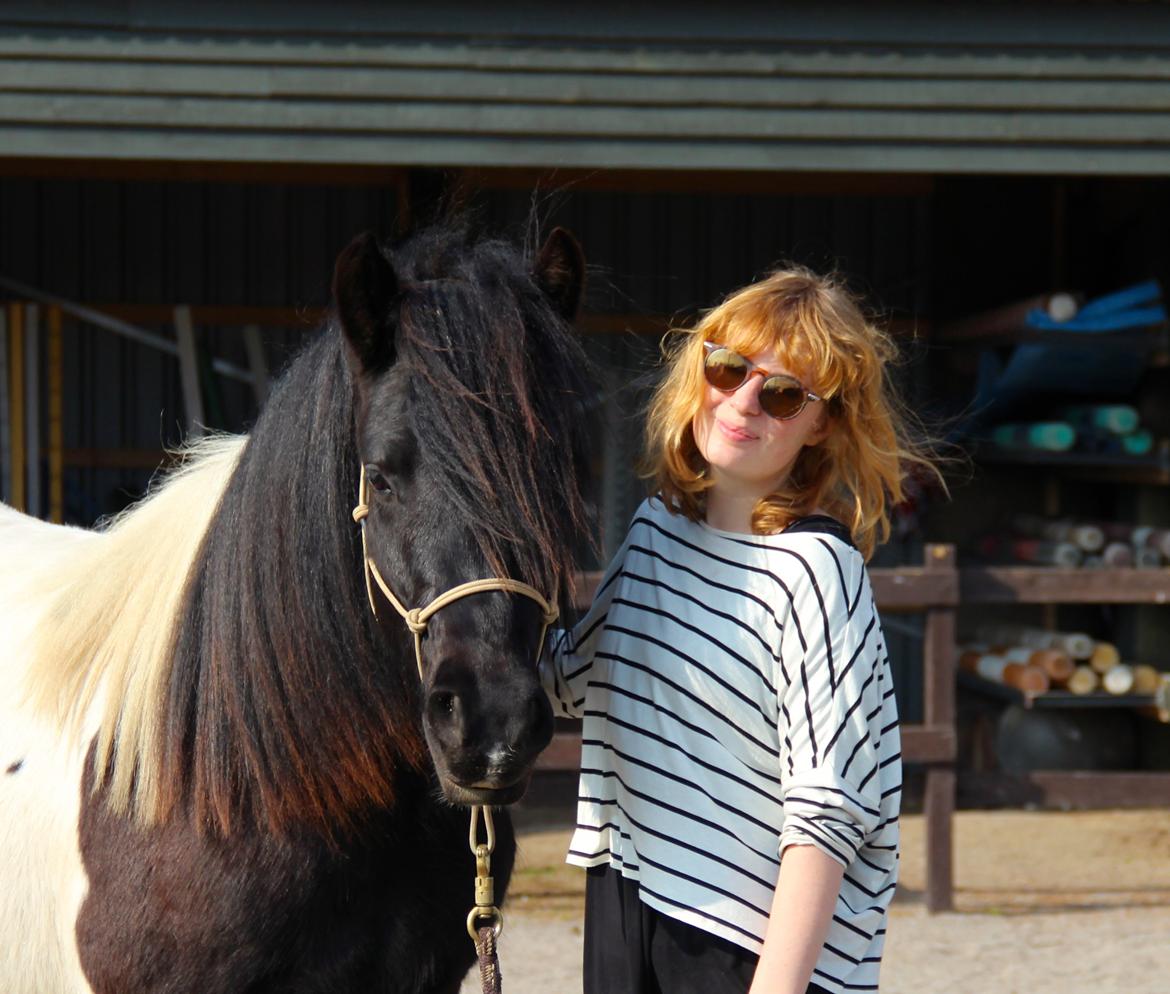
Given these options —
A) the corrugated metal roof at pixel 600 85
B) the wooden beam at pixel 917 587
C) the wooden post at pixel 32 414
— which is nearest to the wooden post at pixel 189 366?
the wooden post at pixel 32 414

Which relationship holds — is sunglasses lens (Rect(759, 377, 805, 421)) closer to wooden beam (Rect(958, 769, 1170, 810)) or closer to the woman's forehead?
the woman's forehead

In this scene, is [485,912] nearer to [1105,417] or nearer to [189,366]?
[189,366]

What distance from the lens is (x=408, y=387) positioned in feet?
5.52

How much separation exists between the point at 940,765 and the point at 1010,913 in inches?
23.6

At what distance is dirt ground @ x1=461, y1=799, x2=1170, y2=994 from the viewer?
420 cm

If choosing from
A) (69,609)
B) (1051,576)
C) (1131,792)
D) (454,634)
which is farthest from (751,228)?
(454,634)

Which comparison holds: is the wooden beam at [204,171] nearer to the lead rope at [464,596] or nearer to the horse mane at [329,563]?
the horse mane at [329,563]

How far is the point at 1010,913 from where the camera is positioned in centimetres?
488

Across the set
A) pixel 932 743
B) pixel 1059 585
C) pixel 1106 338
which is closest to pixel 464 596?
pixel 932 743

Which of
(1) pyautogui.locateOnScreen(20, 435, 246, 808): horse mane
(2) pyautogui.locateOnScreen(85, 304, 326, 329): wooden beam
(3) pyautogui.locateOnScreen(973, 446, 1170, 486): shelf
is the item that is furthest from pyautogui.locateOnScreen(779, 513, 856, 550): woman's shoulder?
(2) pyautogui.locateOnScreen(85, 304, 326, 329): wooden beam

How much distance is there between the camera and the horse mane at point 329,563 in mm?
1632

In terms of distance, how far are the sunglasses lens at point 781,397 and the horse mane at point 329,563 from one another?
260 millimetres

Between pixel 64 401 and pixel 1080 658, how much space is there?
207 inches

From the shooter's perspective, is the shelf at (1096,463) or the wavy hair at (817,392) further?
the shelf at (1096,463)
